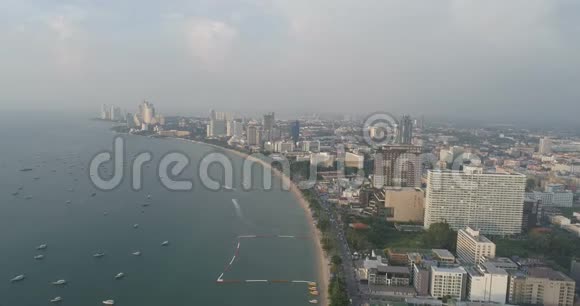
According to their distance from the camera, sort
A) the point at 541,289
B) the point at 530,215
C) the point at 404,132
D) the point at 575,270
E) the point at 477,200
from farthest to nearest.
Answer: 1. the point at 404,132
2. the point at 530,215
3. the point at 477,200
4. the point at 575,270
5. the point at 541,289

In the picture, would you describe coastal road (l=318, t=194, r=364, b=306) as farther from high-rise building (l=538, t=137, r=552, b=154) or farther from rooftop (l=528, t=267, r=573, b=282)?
high-rise building (l=538, t=137, r=552, b=154)

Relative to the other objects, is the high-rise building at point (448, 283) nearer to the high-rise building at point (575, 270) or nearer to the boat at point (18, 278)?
the high-rise building at point (575, 270)

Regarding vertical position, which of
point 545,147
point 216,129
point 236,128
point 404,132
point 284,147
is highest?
point 404,132

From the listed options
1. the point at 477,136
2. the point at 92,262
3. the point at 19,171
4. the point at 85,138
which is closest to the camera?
the point at 92,262

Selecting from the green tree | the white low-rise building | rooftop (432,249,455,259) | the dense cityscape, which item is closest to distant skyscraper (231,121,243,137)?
the dense cityscape

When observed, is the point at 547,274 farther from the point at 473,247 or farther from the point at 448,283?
the point at 448,283

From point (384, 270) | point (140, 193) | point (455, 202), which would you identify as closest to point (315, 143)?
point (140, 193)

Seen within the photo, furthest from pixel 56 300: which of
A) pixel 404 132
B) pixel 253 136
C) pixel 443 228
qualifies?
pixel 253 136

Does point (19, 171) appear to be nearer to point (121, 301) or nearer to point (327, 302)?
point (121, 301)

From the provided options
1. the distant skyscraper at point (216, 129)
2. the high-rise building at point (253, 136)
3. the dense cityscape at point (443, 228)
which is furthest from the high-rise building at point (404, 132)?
the distant skyscraper at point (216, 129)
